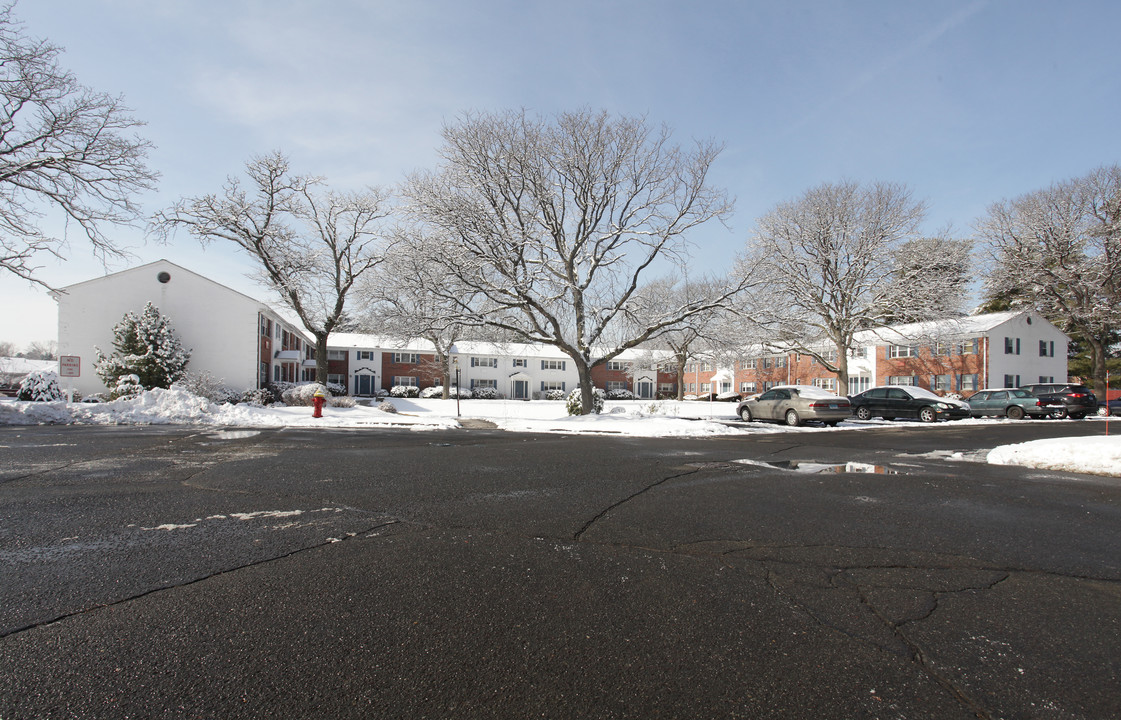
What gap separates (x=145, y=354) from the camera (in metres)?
27.3

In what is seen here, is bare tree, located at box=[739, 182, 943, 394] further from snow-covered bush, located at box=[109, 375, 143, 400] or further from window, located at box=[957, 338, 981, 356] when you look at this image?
snow-covered bush, located at box=[109, 375, 143, 400]

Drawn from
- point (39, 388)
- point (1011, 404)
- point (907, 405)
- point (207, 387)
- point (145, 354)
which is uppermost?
point (145, 354)

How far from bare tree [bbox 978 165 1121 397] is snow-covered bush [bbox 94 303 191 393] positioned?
160 feet

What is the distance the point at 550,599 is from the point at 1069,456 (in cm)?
1064

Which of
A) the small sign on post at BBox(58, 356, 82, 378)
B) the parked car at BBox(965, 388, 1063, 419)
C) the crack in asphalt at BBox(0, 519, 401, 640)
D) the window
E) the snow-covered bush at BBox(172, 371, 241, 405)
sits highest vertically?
the window

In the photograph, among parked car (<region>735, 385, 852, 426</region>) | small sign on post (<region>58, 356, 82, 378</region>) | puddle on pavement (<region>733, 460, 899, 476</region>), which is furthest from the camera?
parked car (<region>735, 385, 852, 426</region>)

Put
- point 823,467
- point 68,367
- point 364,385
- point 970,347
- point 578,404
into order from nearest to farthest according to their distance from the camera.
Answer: point 823,467
point 68,367
point 578,404
point 970,347
point 364,385

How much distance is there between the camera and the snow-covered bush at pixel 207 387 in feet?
85.3

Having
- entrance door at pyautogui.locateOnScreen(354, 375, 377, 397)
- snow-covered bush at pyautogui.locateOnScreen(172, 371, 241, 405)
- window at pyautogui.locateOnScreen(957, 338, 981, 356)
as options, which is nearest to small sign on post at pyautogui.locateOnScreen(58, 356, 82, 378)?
snow-covered bush at pyautogui.locateOnScreen(172, 371, 241, 405)

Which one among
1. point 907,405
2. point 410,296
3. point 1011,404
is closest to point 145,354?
point 410,296

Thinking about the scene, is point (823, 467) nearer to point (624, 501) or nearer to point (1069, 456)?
point (1069, 456)

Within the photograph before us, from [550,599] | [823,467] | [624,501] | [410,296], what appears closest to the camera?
[550,599]

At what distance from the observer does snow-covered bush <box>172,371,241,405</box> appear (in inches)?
1024

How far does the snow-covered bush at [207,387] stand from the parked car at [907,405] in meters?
29.4
